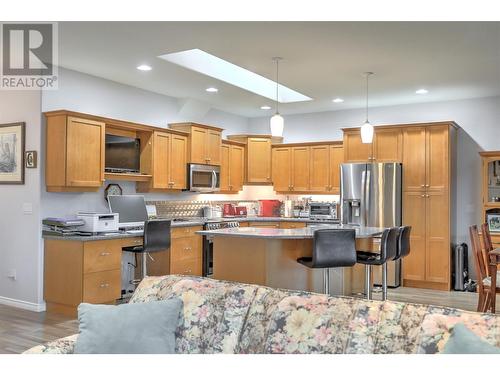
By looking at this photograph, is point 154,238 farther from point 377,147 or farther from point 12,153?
point 377,147

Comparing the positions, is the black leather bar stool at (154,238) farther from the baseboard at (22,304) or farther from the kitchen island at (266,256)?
the baseboard at (22,304)

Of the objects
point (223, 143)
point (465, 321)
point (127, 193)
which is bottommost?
point (465, 321)

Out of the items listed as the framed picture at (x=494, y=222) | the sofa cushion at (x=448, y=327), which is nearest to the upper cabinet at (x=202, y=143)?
the framed picture at (x=494, y=222)

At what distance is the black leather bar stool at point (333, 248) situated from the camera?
177 inches

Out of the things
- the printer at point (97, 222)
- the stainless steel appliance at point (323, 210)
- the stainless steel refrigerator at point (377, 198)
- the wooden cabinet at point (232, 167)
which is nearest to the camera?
the printer at point (97, 222)

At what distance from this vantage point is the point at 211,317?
230 centimetres

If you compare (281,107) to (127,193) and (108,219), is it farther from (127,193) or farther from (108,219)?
(108,219)

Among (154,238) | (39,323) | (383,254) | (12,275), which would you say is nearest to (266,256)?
(383,254)

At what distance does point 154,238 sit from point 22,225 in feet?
4.90

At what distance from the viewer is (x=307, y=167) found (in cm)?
838

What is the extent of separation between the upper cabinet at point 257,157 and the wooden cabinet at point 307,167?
0.13m

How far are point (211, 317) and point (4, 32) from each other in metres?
3.69
